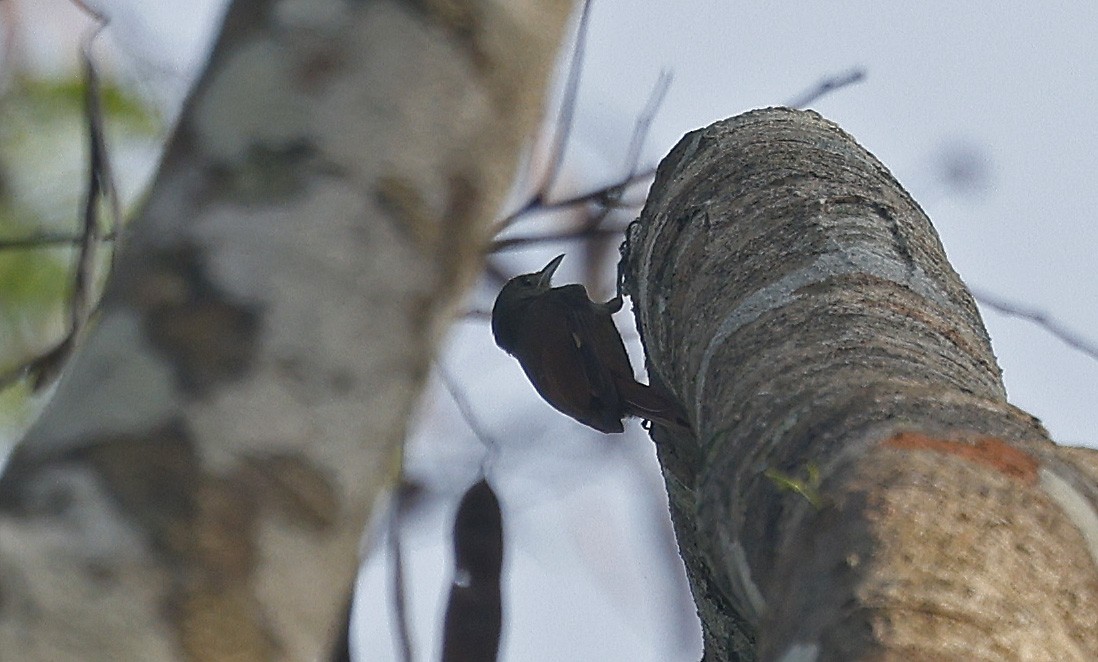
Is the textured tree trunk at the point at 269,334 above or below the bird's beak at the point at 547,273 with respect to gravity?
below

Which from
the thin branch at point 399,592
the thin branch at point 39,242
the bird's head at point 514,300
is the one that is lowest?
the thin branch at point 39,242

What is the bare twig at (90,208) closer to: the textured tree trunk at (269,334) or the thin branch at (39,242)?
the thin branch at (39,242)

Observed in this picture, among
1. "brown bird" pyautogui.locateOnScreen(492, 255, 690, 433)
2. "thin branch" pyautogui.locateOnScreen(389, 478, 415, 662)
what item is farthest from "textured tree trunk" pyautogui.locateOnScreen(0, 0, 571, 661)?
"brown bird" pyautogui.locateOnScreen(492, 255, 690, 433)

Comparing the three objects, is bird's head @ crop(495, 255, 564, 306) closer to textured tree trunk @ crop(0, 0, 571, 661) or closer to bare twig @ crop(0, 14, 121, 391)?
bare twig @ crop(0, 14, 121, 391)

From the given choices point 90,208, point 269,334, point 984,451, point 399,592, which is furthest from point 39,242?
point 269,334

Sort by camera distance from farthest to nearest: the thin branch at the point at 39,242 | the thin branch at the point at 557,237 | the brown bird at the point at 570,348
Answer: the brown bird at the point at 570,348 < the thin branch at the point at 557,237 < the thin branch at the point at 39,242

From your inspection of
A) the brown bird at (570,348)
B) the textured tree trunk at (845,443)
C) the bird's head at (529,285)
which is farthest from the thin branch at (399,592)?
the bird's head at (529,285)

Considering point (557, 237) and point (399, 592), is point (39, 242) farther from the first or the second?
point (557, 237)
